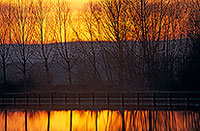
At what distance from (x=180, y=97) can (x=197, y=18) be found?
20.5 meters

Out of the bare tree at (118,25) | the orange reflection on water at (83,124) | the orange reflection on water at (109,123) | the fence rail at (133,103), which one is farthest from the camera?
the bare tree at (118,25)

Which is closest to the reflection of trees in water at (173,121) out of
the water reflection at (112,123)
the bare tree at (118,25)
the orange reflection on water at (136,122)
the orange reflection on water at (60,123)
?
the water reflection at (112,123)

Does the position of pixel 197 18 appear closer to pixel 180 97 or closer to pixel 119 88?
pixel 119 88

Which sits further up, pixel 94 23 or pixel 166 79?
pixel 94 23

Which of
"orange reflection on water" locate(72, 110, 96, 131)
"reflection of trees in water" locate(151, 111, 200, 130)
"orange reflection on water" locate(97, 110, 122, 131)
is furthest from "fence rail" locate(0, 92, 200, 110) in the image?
"orange reflection on water" locate(72, 110, 96, 131)

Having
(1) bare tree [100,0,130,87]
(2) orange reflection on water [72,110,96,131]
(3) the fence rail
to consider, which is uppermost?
(1) bare tree [100,0,130,87]

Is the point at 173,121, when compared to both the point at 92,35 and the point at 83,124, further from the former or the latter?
the point at 92,35

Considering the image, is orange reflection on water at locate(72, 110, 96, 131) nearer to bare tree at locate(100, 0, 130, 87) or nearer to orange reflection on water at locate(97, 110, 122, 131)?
orange reflection on water at locate(97, 110, 122, 131)

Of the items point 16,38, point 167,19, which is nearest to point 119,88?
point 167,19

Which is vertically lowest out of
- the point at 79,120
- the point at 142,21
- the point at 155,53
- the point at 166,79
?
the point at 79,120

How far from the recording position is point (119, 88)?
44469 mm

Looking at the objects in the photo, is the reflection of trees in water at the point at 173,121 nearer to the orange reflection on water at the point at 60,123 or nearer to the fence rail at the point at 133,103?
the fence rail at the point at 133,103

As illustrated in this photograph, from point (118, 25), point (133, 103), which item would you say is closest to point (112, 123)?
point (133, 103)

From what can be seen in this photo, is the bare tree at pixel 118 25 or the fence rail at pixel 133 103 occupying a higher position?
the bare tree at pixel 118 25
